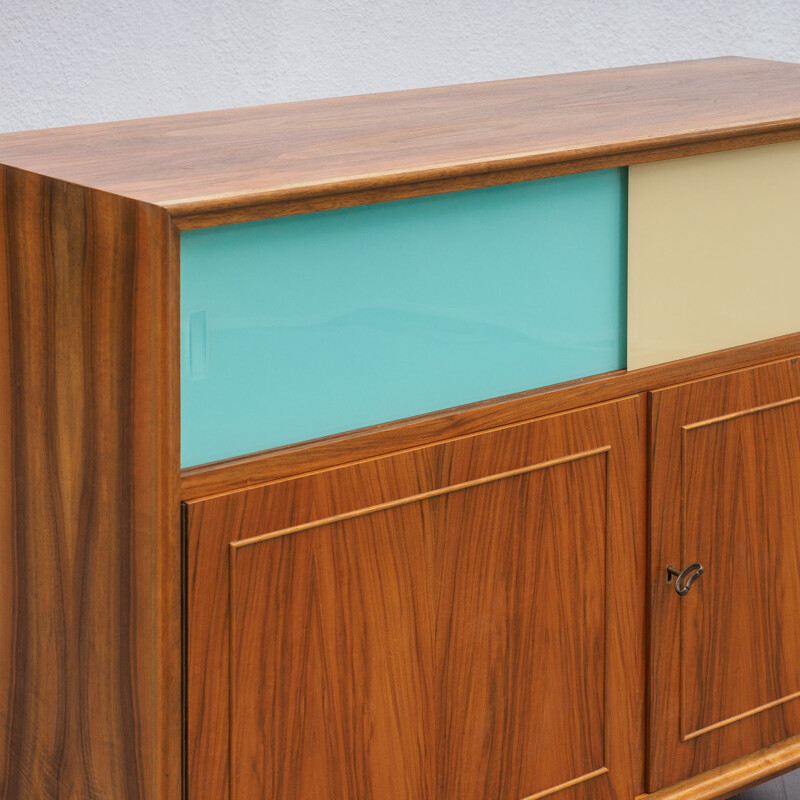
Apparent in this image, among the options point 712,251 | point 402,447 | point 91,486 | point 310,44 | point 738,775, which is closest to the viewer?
point 91,486

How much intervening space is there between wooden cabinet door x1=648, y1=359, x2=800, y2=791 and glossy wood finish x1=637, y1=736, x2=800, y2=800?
0.05 ft

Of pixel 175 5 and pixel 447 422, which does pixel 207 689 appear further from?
pixel 175 5

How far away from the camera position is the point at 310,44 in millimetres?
2242

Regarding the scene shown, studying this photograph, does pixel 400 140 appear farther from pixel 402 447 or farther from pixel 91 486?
pixel 91 486

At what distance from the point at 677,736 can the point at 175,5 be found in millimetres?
1288

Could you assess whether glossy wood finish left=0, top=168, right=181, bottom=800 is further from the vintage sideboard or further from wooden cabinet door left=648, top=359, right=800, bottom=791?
wooden cabinet door left=648, top=359, right=800, bottom=791

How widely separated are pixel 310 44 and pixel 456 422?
3.34ft

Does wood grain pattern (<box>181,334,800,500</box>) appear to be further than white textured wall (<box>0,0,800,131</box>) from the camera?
No

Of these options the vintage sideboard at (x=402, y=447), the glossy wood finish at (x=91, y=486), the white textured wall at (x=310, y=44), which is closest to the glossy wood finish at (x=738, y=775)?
the vintage sideboard at (x=402, y=447)

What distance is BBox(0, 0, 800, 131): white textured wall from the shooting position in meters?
2.00

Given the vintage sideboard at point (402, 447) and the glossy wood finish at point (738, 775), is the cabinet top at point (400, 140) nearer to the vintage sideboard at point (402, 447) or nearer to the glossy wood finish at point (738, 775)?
the vintage sideboard at point (402, 447)

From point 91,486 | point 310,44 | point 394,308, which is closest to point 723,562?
point 394,308

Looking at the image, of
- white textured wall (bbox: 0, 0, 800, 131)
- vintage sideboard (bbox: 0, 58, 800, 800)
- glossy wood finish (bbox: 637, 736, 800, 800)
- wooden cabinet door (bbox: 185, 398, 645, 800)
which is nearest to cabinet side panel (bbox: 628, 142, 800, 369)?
vintage sideboard (bbox: 0, 58, 800, 800)

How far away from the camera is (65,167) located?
1.31 meters
